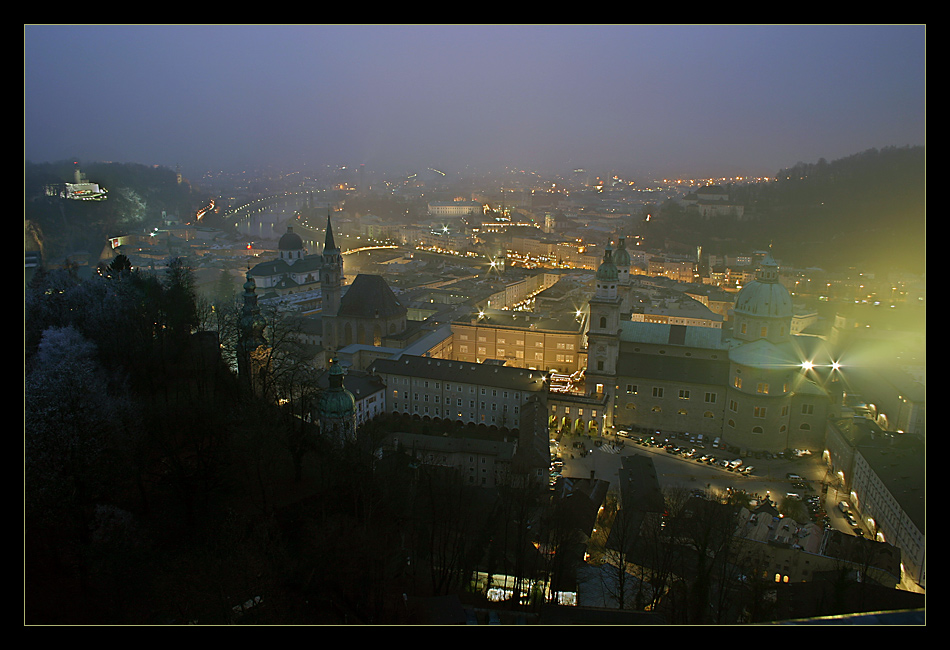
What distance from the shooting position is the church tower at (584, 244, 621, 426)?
19.0 meters

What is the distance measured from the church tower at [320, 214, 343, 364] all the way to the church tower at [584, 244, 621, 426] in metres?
10.6

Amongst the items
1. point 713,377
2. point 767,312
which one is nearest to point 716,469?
point 713,377

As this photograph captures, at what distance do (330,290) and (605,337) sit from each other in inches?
480

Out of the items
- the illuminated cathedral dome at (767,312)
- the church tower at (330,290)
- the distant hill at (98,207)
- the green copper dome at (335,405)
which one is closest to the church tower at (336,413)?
the green copper dome at (335,405)

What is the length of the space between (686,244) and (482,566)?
141 ft

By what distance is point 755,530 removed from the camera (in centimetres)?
1239

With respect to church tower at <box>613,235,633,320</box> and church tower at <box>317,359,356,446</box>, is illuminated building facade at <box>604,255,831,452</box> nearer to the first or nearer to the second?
church tower at <box>613,235,633,320</box>

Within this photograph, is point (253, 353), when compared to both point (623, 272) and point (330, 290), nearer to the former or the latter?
point (330, 290)

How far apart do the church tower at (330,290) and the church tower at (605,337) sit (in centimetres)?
1059

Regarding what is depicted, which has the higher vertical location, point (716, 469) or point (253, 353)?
point (253, 353)

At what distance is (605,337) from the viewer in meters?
19.1

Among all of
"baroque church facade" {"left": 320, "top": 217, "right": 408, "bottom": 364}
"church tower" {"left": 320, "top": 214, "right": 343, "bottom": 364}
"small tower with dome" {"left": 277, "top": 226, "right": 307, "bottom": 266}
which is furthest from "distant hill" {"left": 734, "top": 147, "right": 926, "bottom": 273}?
"small tower with dome" {"left": 277, "top": 226, "right": 307, "bottom": 266}
